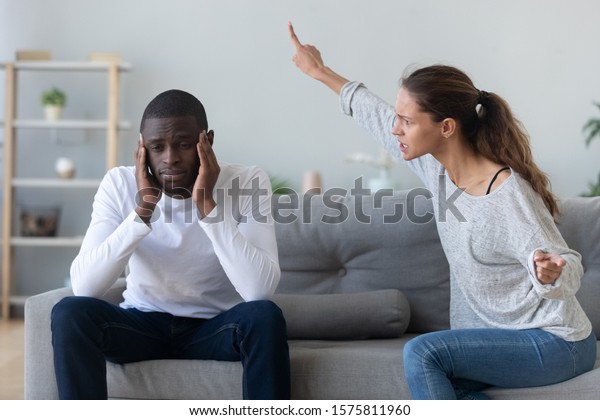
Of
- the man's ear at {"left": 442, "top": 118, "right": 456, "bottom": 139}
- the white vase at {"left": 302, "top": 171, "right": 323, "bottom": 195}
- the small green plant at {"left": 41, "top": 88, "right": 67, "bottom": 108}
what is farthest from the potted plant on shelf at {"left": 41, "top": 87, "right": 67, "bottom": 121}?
the man's ear at {"left": 442, "top": 118, "right": 456, "bottom": 139}

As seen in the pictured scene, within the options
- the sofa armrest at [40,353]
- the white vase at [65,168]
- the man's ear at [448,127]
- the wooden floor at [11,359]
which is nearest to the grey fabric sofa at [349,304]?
the sofa armrest at [40,353]

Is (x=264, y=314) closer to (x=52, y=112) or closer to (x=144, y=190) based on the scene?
(x=144, y=190)

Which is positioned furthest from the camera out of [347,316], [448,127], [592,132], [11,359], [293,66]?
[293,66]

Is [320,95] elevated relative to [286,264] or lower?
elevated

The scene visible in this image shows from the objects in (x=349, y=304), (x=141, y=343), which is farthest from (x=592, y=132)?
(x=141, y=343)

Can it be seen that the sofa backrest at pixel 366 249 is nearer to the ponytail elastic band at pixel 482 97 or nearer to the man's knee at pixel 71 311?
the ponytail elastic band at pixel 482 97

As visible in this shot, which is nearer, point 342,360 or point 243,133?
point 342,360

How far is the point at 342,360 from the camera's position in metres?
2.17

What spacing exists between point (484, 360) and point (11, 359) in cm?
290

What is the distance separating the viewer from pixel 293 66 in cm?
559
